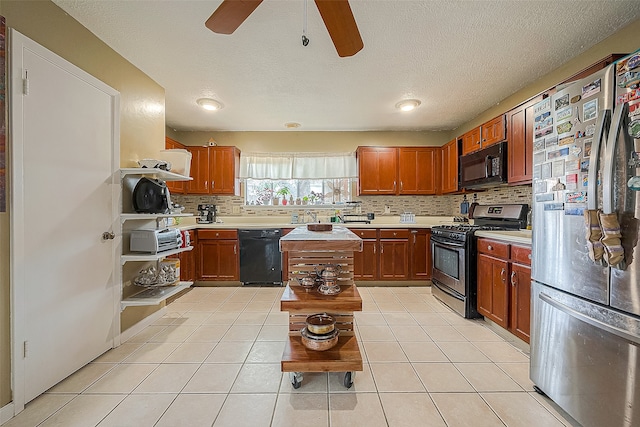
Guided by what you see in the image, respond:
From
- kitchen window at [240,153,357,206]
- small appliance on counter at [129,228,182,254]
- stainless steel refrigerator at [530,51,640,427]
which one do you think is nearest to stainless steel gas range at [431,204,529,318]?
stainless steel refrigerator at [530,51,640,427]

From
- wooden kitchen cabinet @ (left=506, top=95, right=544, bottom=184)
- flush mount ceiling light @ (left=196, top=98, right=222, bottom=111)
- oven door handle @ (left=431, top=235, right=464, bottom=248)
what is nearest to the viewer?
wooden kitchen cabinet @ (left=506, top=95, right=544, bottom=184)

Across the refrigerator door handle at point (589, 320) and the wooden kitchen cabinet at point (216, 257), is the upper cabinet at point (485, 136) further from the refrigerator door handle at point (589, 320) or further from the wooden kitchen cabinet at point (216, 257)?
the wooden kitchen cabinet at point (216, 257)

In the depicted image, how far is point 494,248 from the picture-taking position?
248 centimetres

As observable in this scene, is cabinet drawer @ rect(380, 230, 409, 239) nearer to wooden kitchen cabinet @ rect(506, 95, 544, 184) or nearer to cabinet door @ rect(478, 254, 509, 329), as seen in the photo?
cabinet door @ rect(478, 254, 509, 329)

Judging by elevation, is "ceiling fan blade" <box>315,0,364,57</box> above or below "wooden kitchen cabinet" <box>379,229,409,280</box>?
above

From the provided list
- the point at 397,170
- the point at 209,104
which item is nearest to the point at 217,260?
the point at 209,104

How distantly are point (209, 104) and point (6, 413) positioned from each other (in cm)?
308

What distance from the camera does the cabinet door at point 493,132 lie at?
2.93 m

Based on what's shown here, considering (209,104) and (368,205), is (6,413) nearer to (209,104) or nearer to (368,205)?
(209,104)

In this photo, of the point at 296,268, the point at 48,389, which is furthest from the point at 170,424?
the point at 296,268

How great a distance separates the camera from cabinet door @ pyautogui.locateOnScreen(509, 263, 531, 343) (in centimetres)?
208

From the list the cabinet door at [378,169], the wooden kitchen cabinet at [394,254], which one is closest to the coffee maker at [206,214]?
the cabinet door at [378,169]

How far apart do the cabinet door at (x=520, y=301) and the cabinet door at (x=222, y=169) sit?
382 cm

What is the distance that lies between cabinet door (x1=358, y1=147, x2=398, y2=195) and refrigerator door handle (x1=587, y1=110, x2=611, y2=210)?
308cm
